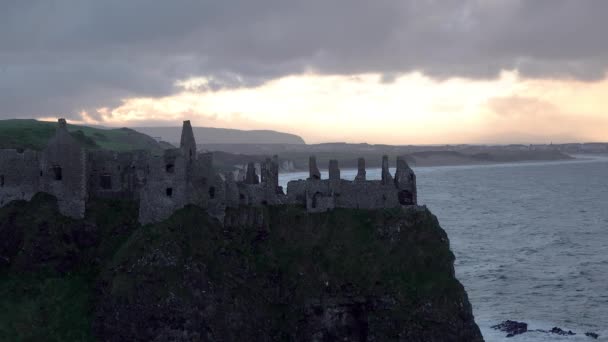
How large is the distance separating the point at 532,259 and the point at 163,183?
2236 inches

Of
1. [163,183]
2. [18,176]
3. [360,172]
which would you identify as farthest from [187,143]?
[360,172]

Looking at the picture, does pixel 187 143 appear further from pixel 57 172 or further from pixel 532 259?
pixel 532 259

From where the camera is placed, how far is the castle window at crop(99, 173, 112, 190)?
54.4 metres

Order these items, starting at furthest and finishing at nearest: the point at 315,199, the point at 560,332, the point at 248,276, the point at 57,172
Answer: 1. the point at 560,332
2. the point at 315,199
3. the point at 57,172
4. the point at 248,276

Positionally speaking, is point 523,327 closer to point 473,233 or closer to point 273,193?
point 273,193

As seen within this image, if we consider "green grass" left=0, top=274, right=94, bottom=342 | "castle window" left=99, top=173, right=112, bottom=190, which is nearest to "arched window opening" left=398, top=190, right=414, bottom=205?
"castle window" left=99, top=173, right=112, bottom=190

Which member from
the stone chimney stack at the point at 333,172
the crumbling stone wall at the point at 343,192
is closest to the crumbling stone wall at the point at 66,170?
the crumbling stone wall at the point at 343,192

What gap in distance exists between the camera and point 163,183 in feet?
165

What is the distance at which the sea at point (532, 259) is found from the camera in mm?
63594

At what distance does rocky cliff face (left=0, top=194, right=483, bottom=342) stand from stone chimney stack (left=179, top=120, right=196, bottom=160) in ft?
14.9

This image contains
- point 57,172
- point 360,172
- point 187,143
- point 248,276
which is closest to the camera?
point 248,276

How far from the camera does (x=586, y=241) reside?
101125mm

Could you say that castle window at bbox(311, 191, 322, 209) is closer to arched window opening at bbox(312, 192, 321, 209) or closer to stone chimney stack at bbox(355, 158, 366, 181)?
arched window opening at bbox(312, 192, 321, 209)

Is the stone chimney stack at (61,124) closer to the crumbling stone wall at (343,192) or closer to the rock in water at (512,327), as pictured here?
the crumbling stone wall at (343,192)
